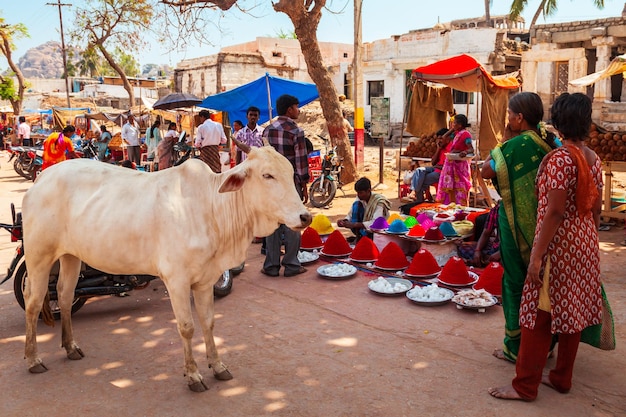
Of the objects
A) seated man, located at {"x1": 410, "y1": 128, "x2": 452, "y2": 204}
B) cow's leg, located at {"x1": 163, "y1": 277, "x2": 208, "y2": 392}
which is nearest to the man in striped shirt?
cow's leg, located at {"x1": 163, "y1": 277, "x2": 208, "y2": 392}

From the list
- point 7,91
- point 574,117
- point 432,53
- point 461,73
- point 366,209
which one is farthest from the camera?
point 7,91

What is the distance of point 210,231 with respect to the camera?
3.63 m

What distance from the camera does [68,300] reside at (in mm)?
4297

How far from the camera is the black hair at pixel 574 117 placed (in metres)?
3.18

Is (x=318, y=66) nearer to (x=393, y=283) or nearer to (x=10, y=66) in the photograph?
(x=393, y=283)

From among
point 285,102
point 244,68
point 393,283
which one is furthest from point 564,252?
point 244,68

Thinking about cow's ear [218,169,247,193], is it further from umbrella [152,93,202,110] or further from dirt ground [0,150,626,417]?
umbrella [152,93,202,110]

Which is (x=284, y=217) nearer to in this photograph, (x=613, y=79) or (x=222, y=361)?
(x=222, y=361)

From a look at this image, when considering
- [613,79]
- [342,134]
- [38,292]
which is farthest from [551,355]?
[613,79]

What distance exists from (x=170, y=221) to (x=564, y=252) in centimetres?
243

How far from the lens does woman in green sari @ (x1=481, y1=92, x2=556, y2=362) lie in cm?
357

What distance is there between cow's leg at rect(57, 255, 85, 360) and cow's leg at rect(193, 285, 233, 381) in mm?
A: 1166

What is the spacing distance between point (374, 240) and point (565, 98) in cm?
414

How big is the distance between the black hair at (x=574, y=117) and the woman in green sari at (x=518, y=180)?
34 centimetres
